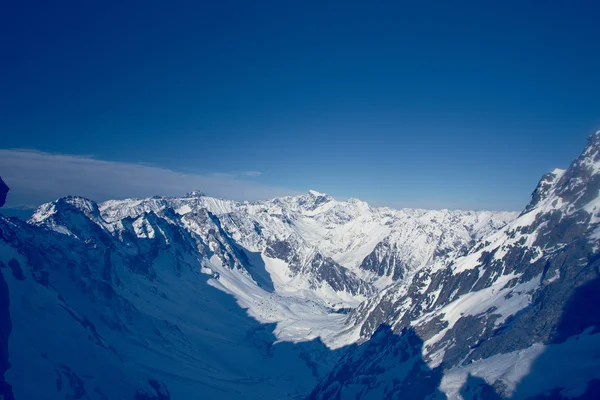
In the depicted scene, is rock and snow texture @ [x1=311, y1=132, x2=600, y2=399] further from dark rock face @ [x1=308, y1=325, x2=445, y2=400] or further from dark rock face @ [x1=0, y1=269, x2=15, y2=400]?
dark rock face @ [x1=0, y1=269, x2=15, y2=400]

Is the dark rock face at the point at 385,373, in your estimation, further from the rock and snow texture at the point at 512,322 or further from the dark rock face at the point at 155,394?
the dark rock face at the point at 155,394

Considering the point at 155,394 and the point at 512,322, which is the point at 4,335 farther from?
the point at 512,322

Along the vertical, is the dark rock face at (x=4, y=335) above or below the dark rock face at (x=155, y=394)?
above

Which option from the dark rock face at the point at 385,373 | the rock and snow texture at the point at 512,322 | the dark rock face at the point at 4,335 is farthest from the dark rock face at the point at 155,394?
the rock and snow texture at the point at 512,322

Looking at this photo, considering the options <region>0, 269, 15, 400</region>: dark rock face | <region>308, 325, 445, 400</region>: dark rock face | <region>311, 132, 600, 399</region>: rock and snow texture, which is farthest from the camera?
<region>308, 325, 445, 400</region>: dark rock face

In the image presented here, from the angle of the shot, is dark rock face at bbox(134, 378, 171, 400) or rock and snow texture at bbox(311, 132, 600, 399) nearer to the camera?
rock and snow texture at bbox(311, 132, 600, 399)

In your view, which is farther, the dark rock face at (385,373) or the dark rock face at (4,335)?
the dark rock face at (385,373)

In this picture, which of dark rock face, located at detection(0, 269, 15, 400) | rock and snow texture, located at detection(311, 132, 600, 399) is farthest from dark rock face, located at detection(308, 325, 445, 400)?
dark rock face, located at detection(0, 269, 15, 400)

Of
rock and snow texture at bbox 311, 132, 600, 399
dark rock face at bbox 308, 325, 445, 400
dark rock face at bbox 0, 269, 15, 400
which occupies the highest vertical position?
rock and snow texture at bbox 311, 132, 600, 399

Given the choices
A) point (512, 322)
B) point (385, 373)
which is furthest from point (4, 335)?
point (512, 322)
